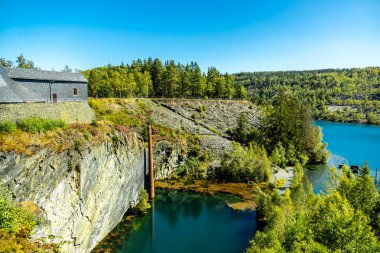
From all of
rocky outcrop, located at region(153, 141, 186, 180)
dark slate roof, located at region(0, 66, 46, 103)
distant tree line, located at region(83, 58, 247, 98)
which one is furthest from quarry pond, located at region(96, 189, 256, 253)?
distant tree line, located at region(83, 58, 247, 98)

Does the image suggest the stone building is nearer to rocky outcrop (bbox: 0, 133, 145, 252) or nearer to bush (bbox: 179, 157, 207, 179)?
rocky outcrop (bbox: 0, 133, 145, 252)

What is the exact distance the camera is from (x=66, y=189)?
23781 mm

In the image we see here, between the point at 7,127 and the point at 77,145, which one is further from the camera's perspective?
the point at 77,145

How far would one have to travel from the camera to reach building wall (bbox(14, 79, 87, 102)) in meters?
31.1

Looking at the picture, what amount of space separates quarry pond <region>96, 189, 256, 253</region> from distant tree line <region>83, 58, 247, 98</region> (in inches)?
1488

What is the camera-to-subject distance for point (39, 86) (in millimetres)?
31938

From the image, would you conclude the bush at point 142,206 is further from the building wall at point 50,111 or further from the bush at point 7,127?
the bush at point 7,127

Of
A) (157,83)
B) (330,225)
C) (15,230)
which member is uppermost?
(157,83)

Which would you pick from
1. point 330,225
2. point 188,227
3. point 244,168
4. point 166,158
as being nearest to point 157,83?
point 166,158

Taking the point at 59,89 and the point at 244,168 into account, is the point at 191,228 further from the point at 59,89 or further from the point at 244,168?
the point at 59,89

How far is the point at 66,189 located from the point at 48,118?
7465mm

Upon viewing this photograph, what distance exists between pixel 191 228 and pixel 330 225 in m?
19.3

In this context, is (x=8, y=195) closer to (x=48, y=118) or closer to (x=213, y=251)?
(x=48, y=118)

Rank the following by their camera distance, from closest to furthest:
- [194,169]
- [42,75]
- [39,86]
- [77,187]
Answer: [77,187] → [39,86] → [42,75] → [194,169]
